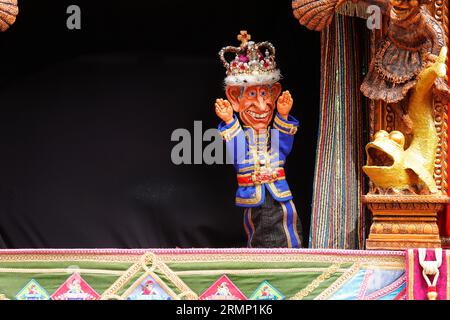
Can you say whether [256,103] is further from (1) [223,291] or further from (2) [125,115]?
(1) [223,291]

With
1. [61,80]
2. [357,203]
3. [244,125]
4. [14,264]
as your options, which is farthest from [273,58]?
[14,264]

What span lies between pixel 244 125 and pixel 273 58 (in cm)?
38

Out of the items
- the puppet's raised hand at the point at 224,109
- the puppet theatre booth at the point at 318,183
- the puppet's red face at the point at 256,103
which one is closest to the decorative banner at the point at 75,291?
the puppet theatre booth at the point at 318,183

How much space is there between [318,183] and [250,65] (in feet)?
2.31

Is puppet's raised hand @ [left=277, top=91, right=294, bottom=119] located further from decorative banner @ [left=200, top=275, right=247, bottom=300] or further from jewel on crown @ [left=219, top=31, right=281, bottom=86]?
decorative banner @ [left=200, top=275, right=247, bottom=300]

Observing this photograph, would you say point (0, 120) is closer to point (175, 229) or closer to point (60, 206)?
point (60, 206)

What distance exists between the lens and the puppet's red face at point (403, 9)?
5.06 m

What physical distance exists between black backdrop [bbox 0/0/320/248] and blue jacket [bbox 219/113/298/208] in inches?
19.3

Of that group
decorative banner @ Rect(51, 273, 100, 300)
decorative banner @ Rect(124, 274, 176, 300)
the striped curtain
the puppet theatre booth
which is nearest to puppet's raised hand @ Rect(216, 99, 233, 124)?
the puppet theatre booth

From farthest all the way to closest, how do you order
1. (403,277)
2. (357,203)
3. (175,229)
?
(175,229)
(357,203)
(403,277)

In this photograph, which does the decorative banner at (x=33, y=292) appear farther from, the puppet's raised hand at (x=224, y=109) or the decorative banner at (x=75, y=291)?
the puppet's raised hand at (x=224, y=109)

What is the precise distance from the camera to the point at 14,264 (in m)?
4.93

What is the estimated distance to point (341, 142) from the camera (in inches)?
217

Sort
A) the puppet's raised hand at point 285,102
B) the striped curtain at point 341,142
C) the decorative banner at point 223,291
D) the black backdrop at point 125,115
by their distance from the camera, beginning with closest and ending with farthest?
the decorative banner at point 223,291, the striped curtain at point 341,142, the puppet's raised hand at point 285,102, the black backdrop at point 125,115
